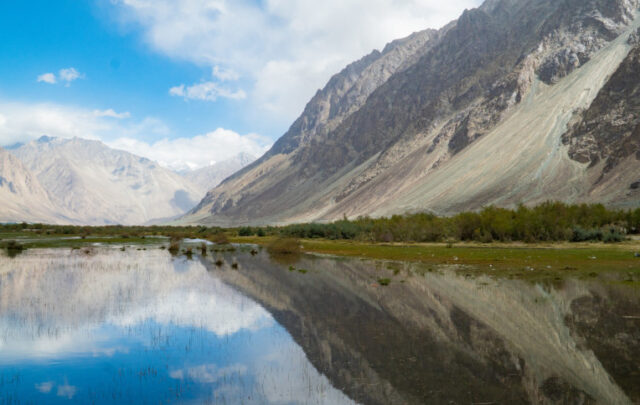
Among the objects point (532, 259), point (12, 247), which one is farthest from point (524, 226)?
point (12, 247)

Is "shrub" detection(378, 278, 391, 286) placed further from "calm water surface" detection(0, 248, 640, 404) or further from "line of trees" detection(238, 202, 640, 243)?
"line of trees" detection(238, 202, 640, 243)

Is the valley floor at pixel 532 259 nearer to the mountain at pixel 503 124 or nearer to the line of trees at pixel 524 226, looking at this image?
the line of trees at pixel 524 226

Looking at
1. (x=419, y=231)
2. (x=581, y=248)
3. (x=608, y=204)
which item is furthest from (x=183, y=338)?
(x=608, y=204)

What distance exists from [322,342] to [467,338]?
15.8 feet

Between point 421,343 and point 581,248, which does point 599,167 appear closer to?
point 581,248

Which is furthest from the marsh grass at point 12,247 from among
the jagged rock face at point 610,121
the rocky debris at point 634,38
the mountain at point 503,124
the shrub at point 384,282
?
the rocky debris at point 634,38

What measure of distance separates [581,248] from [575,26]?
111 m

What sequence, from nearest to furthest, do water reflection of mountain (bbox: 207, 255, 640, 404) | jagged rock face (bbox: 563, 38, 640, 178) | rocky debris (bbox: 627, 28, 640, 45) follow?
water reflection of mountain (bbox: 207, 255, 640, 404)
jagged rock face (bbox: 563, 38, 640, 178)
rocky debris (bbox: 627, 28, 640, 45)

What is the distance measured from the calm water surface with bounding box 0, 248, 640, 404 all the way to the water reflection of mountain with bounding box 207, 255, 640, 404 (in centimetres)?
6

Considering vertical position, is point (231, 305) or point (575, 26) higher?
point (575, 26)

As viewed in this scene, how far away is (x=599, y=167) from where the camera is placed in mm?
89188

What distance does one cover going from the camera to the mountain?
93438 millimetres

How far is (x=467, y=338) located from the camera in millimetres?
15852

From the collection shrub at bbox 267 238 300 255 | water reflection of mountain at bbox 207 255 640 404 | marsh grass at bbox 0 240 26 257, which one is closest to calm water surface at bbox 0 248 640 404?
water reflection of mountain at bbox 207 255 640 404
